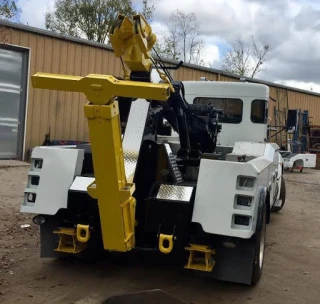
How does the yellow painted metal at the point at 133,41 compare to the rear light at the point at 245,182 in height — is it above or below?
above

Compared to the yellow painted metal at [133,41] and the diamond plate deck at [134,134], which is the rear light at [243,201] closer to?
the diamond plate deck at [134,134]

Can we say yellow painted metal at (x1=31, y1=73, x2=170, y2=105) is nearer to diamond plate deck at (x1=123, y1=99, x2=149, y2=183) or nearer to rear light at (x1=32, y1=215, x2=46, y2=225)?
diamond plate deck at (x1=123, y1=99, x2=149, y2=183)

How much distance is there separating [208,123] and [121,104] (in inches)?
50.0

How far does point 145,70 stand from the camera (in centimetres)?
463

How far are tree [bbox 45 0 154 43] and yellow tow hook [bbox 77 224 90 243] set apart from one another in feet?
87.8

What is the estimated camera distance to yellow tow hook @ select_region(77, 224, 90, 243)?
4.71 metres

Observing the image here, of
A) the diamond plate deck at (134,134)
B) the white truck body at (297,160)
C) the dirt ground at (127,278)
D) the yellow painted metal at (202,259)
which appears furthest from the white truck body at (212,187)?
the white truck body at (297,160)

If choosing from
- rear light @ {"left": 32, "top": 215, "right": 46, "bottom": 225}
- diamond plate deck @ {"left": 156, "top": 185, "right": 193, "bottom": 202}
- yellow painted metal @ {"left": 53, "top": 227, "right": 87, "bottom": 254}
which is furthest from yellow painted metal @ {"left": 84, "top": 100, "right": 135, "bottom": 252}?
rear light @ {"left": 32, "top": 215, "right": 46, "bottom": 225}

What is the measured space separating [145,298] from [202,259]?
68cm

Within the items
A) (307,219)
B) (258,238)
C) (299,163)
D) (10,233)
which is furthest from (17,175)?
(299,163)

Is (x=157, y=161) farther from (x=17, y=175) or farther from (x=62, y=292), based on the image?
(x=17, y=175)

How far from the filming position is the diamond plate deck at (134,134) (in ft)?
15.5

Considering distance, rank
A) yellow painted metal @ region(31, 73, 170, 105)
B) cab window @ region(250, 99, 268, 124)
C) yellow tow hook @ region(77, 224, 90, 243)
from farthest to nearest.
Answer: cab window @ region(250, 99, 268, 124), yellow tow hook @ region(77, 224, 90, 243), yellow painted metal @ region(31, 73, 170, 105)

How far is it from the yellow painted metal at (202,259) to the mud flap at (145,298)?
353mm
